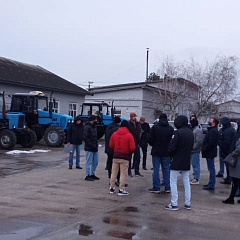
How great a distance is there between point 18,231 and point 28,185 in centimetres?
444

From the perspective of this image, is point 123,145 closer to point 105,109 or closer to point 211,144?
point 211,144

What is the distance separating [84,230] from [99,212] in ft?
4.57

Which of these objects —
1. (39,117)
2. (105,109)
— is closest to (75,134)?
(39,117)

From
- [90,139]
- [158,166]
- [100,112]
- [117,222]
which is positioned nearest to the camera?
[117,222]

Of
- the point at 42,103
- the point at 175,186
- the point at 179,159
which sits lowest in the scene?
the point at 175,186

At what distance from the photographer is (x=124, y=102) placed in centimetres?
4903

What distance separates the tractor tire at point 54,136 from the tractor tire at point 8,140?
2.77m

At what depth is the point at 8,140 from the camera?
22500 mm

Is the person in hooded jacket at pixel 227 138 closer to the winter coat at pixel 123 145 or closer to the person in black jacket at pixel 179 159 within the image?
the winter coat at pixel 123 145

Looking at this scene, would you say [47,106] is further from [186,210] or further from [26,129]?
[186,210]

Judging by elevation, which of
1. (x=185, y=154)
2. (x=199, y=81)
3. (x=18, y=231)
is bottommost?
(x=18, y=231)

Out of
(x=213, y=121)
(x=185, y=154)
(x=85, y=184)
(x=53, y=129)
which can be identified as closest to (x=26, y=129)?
(x=53, y=129)

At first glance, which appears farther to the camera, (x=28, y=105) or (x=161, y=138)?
(x=28, y=105)

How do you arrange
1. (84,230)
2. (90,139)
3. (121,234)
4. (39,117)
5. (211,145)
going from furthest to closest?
(39,117), (90,139), (211,145), (84,230), (121,234)
